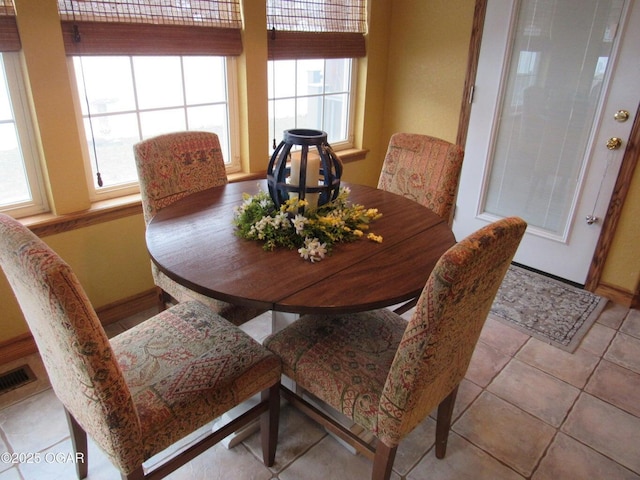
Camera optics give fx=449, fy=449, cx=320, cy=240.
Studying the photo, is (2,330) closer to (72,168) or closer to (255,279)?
(72,168)

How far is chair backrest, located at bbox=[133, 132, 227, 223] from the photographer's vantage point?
6.14ft

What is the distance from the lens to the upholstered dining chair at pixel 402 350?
3.21ft

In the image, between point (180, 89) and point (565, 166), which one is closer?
point (180, 89)

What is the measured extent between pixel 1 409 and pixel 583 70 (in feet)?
10.8

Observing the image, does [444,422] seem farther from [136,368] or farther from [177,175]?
[177,175]

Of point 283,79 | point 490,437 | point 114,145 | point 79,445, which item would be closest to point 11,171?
point 114,145

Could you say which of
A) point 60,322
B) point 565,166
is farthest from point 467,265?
point 565,166

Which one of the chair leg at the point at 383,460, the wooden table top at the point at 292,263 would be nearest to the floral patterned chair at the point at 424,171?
the wooden table top at the point at 292,263

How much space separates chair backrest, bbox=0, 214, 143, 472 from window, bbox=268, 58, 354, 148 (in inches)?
80.3

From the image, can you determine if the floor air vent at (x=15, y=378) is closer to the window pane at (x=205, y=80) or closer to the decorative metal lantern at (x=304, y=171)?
the decorative metal lantern at (x=304, y=171)

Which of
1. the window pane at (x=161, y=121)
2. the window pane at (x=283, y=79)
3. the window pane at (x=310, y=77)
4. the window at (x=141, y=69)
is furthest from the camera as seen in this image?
the window pane at (x=310, y=77)

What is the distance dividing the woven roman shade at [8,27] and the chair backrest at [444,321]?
1820mm

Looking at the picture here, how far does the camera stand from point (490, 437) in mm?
1755

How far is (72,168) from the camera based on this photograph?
2.03 m
